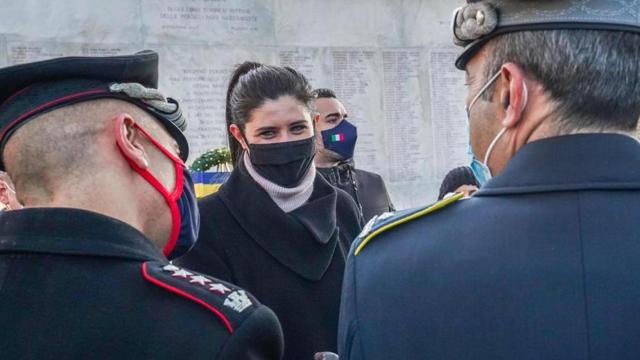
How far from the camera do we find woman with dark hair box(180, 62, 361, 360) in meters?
2.56

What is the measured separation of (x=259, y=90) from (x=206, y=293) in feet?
5.21

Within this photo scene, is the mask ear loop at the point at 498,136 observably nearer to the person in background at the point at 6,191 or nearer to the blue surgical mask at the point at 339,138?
the person in background at the point at 6,191

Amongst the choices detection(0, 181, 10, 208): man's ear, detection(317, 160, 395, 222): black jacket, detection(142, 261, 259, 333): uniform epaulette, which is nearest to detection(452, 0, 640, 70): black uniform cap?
detection(142, 261, 259, 333): uniform epaulette

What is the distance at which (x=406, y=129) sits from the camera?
678 centimetres

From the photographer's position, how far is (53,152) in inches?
53.0

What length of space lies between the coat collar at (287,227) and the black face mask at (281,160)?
72mm

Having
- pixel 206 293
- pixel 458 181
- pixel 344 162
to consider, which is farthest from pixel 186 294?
pixel 344 162

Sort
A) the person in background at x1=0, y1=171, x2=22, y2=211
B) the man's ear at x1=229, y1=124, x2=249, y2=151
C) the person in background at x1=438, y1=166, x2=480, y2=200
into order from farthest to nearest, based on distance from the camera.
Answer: the person in background at x1=438, y1=166, x2=480, y2=200, the man's ear at x1=229, y1=124, x2=249, y2=151, the person in background at x1=0, y1=171, x2=22, y2=211

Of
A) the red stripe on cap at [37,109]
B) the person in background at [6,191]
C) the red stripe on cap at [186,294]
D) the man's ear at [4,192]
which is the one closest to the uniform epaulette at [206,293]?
the red stripe on cap at [186,294]

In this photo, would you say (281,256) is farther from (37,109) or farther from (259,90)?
(37,109)

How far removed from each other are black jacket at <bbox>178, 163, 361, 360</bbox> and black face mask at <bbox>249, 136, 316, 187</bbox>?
0.07m

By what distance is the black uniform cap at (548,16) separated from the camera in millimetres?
1186

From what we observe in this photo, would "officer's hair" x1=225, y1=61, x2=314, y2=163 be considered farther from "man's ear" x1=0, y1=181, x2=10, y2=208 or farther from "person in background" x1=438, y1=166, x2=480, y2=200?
"person in background" x1=438, y1=166, x2=480, y2=200

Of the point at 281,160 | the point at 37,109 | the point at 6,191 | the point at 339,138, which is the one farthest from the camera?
the point at 339,138
